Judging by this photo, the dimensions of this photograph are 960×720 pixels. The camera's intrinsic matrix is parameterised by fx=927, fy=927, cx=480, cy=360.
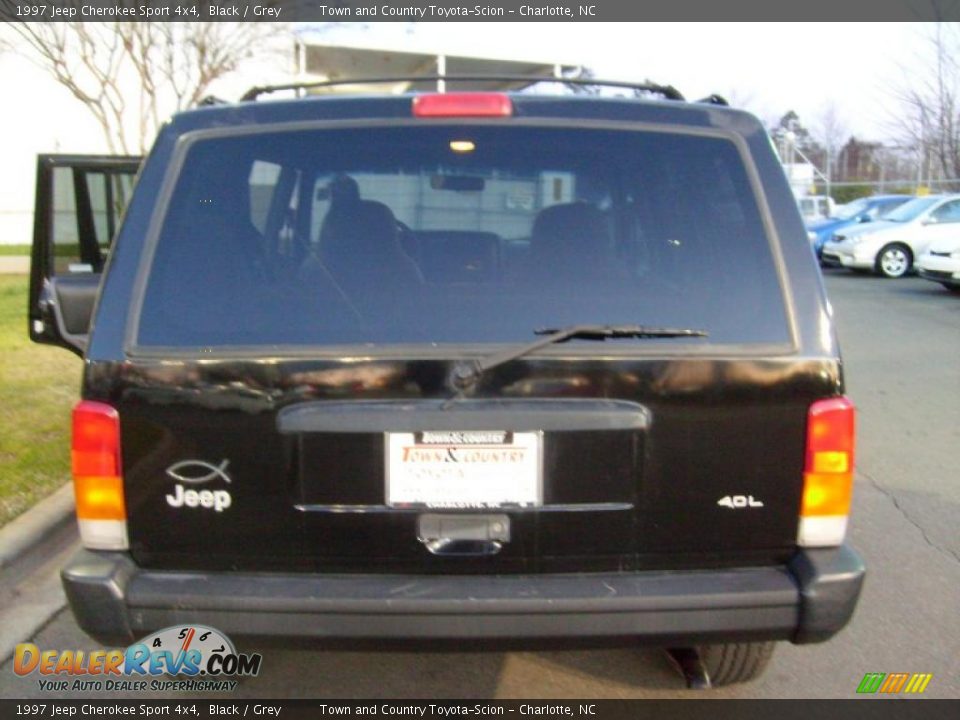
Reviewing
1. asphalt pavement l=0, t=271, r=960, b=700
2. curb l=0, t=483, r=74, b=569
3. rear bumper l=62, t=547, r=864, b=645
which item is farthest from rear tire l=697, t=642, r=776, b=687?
curb l=0, t=483, r=74, b=569

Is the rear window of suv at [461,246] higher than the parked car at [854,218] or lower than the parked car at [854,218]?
higher

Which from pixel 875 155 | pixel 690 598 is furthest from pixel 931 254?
Result: pixel 875 155

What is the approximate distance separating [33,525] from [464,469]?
10.1 ft

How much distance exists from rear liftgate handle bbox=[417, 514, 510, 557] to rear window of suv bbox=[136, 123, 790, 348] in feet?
1.60

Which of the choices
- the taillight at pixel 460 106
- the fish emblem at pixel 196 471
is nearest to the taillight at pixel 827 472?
the taillight at pixel 460 106

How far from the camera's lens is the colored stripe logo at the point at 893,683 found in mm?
3299

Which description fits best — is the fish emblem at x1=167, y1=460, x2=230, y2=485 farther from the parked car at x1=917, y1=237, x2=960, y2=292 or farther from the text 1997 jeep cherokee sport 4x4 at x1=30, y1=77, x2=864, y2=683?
the parked car at x1=917, y1=237, x2=960, y2=292

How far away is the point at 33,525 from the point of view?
459cm

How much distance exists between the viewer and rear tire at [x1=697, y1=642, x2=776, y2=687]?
10.1ft

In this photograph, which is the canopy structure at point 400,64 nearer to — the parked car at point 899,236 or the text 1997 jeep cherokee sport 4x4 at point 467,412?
the parked car at point 899,236

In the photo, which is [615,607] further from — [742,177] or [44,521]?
[44,521]

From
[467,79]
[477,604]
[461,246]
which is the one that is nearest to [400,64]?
[467,79]

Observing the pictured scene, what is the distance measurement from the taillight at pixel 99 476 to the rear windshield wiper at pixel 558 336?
0.95m

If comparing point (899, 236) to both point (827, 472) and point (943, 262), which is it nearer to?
point (943, 262)
